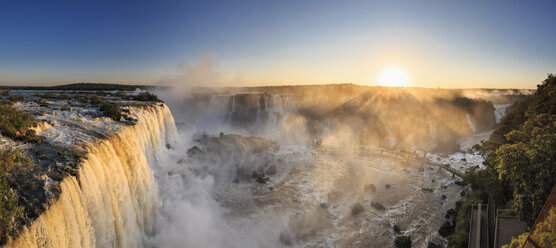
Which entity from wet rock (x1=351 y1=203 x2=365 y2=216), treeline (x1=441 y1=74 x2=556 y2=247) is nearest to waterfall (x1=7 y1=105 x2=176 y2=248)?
wet rock (x1=351 y1=203 x2=365 y2=216)

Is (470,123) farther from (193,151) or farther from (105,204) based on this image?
(105,204)

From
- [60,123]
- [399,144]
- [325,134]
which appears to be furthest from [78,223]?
[399,144]

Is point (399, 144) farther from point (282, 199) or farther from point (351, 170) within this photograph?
point (282, 199)

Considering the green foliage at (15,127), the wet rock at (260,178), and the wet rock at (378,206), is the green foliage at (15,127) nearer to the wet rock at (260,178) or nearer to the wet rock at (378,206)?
the wet rock at (260,178)

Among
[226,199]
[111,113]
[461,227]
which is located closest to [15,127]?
[111,113]

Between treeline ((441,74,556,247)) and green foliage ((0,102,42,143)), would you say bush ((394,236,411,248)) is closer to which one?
treeline ((441,74,556,247))

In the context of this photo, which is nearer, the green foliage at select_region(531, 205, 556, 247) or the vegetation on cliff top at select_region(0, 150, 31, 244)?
the vegetation on cliff top at select_region(0, 150, 31, 244)
